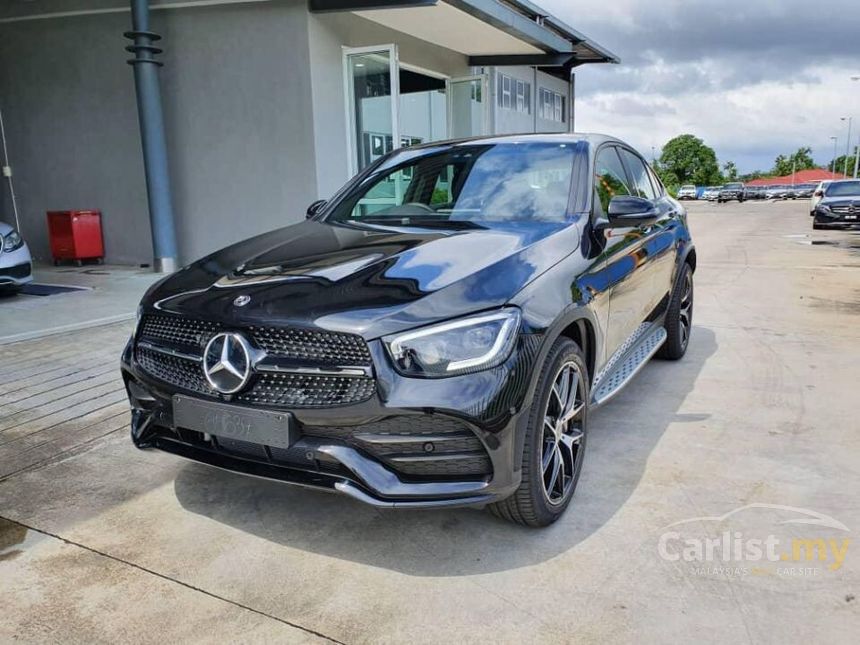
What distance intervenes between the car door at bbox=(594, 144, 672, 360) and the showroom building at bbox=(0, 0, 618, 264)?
5.71m

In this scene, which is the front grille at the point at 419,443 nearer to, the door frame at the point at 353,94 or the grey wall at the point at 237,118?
the grey wall at the point at 237,118

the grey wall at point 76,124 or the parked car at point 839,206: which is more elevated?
the grey wall at point 76,124

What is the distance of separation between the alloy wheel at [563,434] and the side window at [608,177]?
1.06 m

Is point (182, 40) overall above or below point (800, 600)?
above

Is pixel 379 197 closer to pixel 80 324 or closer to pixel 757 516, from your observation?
pixel 757 516

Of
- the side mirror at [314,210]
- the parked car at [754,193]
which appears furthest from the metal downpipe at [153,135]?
the parked car at [754,193]

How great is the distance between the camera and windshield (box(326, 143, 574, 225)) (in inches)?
131

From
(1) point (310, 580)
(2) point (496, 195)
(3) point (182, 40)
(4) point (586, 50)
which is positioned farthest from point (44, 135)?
(4) point (586, 50)

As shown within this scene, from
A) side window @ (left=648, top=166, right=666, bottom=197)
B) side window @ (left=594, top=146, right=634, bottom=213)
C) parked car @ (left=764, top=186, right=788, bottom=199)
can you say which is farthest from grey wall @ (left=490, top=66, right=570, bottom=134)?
parked car @ (left=764, top=186, right=788, bottom=199)

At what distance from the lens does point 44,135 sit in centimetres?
1092

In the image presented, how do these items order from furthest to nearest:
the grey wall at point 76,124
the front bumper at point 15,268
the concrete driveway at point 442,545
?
the grey wall at point 76,124, the front bumper at point 15,268, the concrete driveway at point 442,545

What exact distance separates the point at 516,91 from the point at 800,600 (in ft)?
54.1

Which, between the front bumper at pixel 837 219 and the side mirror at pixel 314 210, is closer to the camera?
the side mirror at pixel 314 210

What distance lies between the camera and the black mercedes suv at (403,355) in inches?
86.0
